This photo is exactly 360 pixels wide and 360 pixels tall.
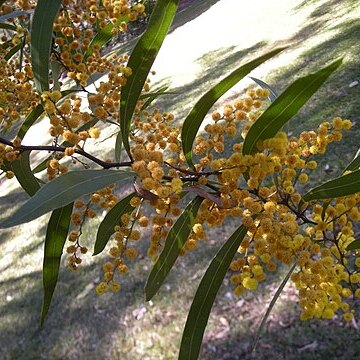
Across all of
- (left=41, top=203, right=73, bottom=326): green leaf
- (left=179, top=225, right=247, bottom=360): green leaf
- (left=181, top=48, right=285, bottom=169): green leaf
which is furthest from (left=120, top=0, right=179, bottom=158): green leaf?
(left=179, top=225, right=247, bottom=360): green leaf

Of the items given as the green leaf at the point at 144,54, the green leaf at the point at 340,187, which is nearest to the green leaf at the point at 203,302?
the green leaf at the point at 340,187

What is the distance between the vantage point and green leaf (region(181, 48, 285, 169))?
0.84 m

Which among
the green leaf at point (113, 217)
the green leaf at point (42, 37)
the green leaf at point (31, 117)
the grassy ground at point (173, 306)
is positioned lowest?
the grassy ground at point (173, 306)

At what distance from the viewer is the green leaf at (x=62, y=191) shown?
682mm

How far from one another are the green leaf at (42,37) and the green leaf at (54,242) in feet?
1.03

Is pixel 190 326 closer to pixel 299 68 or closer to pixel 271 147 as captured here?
pixel 271 147

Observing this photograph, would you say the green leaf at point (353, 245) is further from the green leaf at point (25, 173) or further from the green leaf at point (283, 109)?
the green leaf at point (25, 173)

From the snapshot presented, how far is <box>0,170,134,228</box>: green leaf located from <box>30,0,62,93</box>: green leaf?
1.07ft

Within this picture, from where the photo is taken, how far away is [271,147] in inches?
32.7

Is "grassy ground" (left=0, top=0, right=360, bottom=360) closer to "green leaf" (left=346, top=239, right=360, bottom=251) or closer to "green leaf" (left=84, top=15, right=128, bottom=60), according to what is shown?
"green leaf" (left=84, top=15, right=128, bottom=60)

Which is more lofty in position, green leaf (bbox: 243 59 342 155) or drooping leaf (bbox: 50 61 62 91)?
drooping leaf (bbox: 50 61 62 91)

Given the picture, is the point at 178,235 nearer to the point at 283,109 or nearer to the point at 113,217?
the point at 113,217

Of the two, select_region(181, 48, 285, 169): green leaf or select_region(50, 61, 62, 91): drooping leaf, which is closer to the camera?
select_region(181, 48, 285, 169): green leaf

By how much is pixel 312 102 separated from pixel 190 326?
3.85 metres
